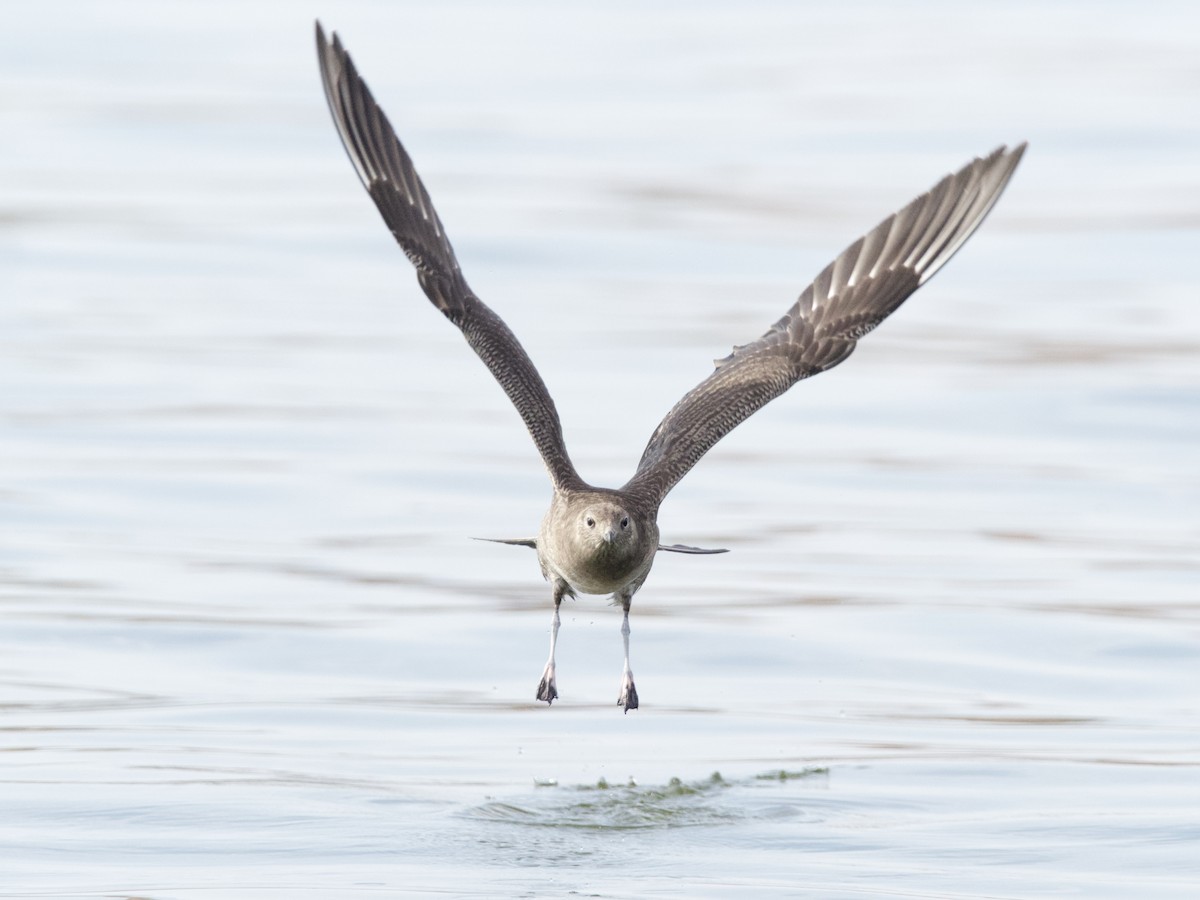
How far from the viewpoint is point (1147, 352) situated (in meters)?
24.9

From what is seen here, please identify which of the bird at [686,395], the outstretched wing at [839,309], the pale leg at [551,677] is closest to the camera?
the bird at [686,395]

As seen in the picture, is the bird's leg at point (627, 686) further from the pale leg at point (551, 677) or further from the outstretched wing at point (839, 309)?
the outstretched wing at point (839, 309)

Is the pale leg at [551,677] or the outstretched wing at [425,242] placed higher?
the outstretched wing at [425,242]

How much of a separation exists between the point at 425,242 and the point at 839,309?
2202 millimetres

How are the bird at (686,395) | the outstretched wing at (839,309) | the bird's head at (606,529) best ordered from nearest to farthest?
1. the bird's head at (606,529)
2. the bird at (686,395)
3. the outstretched wing at (839,309)

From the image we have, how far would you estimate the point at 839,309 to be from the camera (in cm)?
1415

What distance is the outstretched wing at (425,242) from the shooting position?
12.7 m

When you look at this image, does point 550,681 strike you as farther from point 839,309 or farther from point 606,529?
point 839,309

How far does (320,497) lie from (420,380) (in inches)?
164

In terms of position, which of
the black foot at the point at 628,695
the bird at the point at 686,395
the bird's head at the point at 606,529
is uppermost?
the bird at the point at 686,395

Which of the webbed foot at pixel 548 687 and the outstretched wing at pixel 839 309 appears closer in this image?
the webbed foot at pixel 548 687

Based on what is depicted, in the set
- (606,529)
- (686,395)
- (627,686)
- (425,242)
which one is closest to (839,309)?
(686,395)

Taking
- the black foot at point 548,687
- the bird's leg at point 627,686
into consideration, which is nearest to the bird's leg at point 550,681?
the black foot at point 548,687


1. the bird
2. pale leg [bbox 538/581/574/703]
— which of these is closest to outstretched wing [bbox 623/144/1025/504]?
the bird
